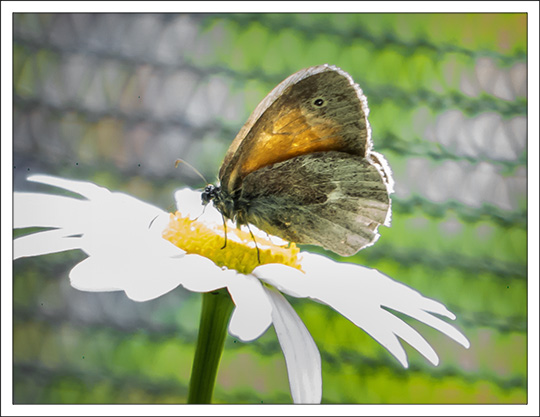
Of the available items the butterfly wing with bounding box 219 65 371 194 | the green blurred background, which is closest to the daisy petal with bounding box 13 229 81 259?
the green blurred background

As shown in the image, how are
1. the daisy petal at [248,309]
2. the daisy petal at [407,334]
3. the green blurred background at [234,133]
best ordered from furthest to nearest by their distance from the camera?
the green blurred background at [234,133]
the daisy petal at [407,334]
the daisy petal at [248,309]

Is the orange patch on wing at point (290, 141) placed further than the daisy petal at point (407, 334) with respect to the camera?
Yes

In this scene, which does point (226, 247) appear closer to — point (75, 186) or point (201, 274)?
point (201, 274)

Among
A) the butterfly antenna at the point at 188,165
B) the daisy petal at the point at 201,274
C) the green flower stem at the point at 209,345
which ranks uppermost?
the butterfly antenna at the point at 188,165

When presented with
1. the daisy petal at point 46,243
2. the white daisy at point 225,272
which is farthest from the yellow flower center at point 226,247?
the daisy petal at point 46,243

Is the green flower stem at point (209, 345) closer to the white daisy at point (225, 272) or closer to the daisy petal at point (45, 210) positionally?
the white daisy at point (225, 272)

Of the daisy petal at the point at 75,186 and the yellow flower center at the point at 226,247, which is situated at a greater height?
the yellow flower center at the point at 226,247
